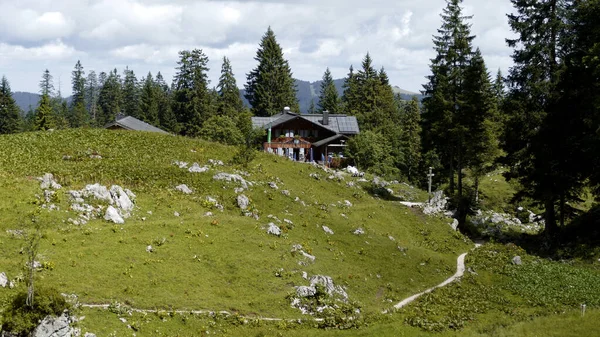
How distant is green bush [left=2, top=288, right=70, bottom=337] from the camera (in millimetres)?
16719

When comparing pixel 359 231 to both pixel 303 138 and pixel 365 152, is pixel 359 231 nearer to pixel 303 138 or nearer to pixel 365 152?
pixel 365 152

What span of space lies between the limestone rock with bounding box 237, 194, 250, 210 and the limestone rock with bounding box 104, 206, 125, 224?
9294 millimetres

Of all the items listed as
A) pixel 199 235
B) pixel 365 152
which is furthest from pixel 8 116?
pixel 199 235

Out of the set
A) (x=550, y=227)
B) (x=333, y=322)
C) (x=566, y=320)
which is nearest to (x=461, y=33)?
(x=550, y=227)

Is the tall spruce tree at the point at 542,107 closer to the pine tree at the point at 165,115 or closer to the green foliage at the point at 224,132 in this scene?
the green foliage at the point at 224,132

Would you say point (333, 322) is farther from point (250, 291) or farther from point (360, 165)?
point (360, 165)

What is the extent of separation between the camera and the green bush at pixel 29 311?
16719 millimetres

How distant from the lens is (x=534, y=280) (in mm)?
33594

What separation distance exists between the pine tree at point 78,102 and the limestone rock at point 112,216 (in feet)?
386

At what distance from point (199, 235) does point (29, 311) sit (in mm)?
13864

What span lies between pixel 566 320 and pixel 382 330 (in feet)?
32.2

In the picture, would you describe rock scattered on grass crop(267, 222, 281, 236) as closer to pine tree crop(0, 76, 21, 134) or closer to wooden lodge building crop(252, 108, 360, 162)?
wooden lodge building crop(252, 108, 360, 162)

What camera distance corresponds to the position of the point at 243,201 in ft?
121

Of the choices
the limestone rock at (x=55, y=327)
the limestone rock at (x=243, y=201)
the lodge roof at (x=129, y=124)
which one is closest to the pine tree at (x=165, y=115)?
the lodge roof at (x=129, y=124)
